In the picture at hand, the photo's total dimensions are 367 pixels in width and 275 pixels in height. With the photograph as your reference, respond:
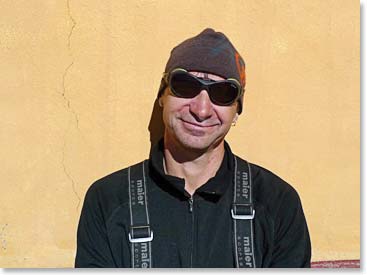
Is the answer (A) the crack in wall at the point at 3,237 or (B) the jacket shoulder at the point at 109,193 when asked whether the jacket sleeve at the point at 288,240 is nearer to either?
(B) the jacket shoulder at the point at 109,193

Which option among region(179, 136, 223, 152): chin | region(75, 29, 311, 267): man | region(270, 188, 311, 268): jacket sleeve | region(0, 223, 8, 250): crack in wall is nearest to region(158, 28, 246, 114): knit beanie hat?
region(75, 29, 311, 267): man

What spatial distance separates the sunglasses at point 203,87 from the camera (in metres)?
2.04

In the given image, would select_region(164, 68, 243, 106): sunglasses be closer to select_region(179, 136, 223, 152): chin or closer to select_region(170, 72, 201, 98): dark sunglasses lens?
select_region(170, 72, 201, 98): dark sunglasses lens

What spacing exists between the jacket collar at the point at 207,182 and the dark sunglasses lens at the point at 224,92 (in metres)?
0.25

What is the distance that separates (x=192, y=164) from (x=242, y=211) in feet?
0.83

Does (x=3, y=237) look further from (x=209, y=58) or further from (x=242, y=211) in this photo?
(x=209, y=58)

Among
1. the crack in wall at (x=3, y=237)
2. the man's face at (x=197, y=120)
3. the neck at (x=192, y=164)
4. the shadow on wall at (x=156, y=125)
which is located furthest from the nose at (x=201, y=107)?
the crack in wall at (x=3, y=237)

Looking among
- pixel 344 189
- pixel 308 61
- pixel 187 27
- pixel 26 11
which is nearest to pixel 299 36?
pixel 308 61

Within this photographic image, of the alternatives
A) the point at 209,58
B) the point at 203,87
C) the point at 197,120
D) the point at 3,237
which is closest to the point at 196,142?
the point at 197,120

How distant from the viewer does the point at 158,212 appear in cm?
215

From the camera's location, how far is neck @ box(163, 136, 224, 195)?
2.17 m

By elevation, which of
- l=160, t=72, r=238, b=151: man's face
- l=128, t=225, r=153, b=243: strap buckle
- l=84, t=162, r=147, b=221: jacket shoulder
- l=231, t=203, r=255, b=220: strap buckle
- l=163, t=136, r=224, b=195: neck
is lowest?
l=128, t=225, r=153, b=243: strap buckle

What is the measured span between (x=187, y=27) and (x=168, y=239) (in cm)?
88

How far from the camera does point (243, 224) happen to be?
211cm
